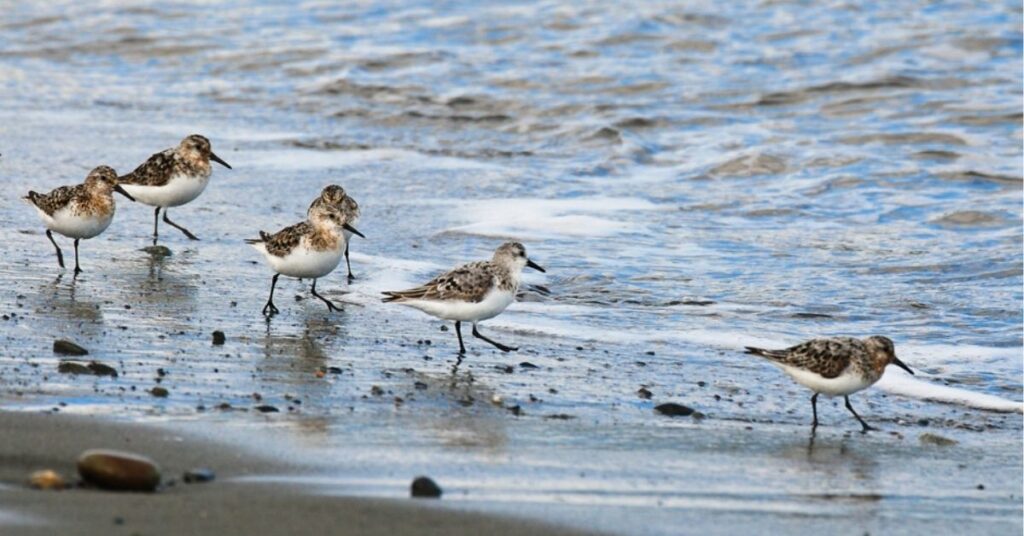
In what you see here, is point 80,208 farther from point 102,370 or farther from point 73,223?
point 102,370

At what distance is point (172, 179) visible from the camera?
12.4m

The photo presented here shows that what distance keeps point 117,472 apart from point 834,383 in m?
3.90

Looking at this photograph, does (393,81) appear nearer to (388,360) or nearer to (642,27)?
Result: (642,27)

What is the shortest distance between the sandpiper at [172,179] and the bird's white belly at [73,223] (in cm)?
117

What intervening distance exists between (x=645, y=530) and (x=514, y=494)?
62cm

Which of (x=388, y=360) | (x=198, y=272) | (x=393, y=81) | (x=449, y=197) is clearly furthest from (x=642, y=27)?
(x=388, y=360)

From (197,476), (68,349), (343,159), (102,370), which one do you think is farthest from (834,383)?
(343,159)

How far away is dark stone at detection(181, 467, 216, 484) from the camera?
6.09 meters

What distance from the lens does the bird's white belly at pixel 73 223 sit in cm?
1076

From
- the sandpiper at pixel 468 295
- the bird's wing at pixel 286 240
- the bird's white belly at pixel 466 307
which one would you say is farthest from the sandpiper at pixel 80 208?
the bird's white belly at pixel 466 307

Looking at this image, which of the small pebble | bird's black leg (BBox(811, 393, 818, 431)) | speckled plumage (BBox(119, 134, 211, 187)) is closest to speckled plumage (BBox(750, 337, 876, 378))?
bird's black leg (BBox(811, 393, 818, 431))

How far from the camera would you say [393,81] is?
21.7 m

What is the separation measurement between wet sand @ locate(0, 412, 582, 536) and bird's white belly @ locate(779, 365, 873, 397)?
9.03ft

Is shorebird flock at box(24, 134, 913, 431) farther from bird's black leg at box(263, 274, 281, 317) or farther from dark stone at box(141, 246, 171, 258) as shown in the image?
dark stone at box(141, 246, 171, 258)
